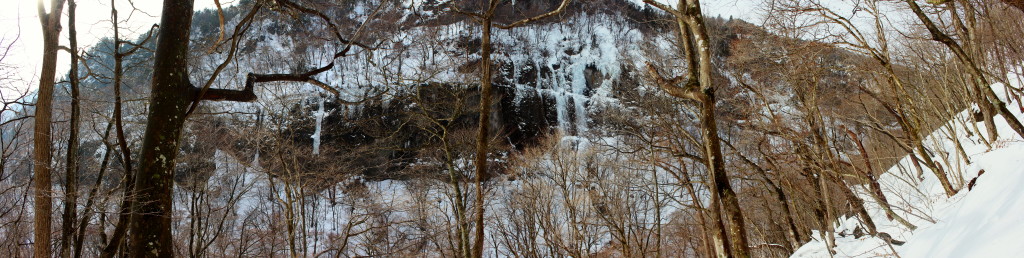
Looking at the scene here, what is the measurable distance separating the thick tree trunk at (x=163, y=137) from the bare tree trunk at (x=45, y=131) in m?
3.04

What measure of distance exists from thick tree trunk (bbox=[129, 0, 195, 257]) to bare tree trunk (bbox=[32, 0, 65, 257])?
3042 mm

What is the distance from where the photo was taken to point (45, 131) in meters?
5.15

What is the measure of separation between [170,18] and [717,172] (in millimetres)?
3580

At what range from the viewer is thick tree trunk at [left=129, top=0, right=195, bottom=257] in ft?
8.72

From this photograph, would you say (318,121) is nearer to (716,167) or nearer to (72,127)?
(72,127)

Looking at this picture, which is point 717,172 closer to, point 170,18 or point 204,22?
point 170,18

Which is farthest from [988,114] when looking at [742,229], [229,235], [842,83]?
[229,235]

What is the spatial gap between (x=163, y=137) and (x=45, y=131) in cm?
381

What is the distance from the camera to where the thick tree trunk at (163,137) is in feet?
8.72

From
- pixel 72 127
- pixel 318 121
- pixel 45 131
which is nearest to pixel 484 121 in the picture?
pixel 45 131

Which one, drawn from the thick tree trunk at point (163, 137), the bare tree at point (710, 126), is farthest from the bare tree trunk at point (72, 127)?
the bare tree at point (710, 126)

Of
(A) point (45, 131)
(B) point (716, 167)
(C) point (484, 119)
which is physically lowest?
(B) point (716, 167)

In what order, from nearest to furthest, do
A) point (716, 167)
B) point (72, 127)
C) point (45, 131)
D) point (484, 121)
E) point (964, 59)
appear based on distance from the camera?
1. point (716, 167)
2. point (484, 121)
3. point (45, 131)
4. point (72, 127)
5. point (964, 59)

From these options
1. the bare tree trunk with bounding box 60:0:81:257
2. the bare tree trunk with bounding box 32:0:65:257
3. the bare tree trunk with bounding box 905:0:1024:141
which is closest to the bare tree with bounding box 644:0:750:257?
the bare tree trunk with bounding box 905:0:1024:141
